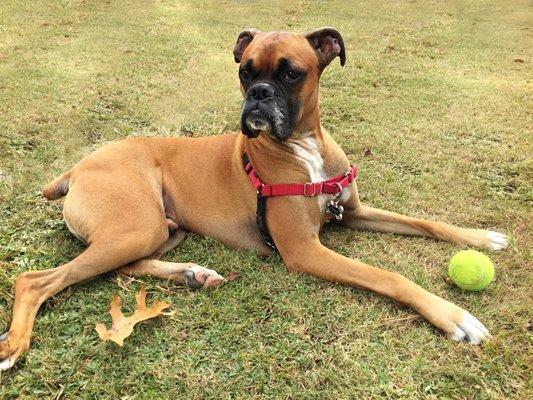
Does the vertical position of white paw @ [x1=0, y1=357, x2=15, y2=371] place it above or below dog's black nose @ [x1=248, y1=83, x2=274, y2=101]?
below

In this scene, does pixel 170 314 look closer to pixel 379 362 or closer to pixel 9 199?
pixel 379 362

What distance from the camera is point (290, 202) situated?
361 cm

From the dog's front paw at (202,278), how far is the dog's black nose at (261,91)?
1.24 meters

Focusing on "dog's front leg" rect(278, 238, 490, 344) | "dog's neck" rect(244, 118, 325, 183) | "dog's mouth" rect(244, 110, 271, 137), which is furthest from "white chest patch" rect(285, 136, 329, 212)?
"dog's front leg" rect(278, 238, 490, 344)

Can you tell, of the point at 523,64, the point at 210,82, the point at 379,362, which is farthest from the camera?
the point at 523,64

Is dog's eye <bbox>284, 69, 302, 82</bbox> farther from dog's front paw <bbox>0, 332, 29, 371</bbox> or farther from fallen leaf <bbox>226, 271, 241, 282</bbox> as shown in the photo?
dog's front paw <bbox>0, 332, 29, 371</bbox>

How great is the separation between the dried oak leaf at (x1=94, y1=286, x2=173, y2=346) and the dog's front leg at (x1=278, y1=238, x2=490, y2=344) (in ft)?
3.18

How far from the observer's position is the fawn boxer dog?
11.1ft

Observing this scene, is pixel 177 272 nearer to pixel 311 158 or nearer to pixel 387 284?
pixel 311 158

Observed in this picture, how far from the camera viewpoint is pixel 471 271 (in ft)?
10.6

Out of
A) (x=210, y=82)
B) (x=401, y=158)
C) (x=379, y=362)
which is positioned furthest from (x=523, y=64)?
(x=379, y=362)

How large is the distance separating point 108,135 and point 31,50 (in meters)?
3.60

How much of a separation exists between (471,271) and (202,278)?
1767mm

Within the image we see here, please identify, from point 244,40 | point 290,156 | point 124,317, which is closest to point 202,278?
point 124,317
